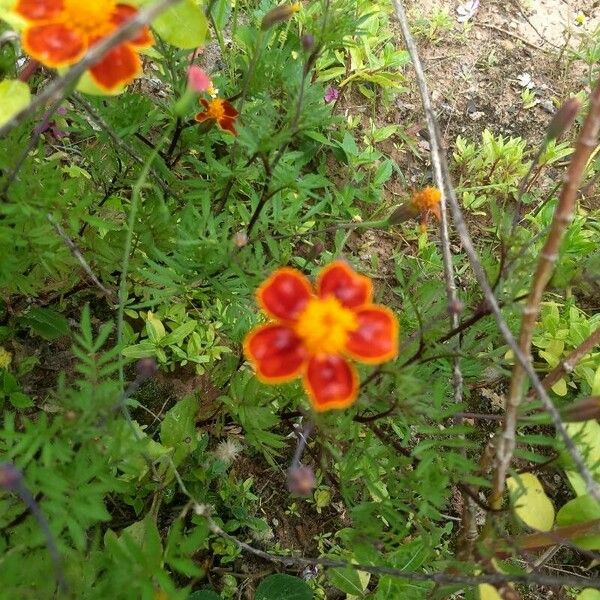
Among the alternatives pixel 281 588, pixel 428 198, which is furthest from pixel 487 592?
pixel 428 198

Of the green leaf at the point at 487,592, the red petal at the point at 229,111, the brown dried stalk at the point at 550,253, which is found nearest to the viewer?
the brown dried stalk at the point at 550,253

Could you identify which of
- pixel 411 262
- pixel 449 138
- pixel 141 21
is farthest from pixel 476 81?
pixel 141 21

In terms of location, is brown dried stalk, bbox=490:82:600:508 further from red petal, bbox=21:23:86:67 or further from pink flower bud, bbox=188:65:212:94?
red petal, bbox=21:23:86:67

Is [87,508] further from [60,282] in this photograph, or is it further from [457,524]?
[457,524]

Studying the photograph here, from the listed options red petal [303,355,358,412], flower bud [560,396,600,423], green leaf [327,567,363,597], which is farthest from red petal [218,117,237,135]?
green leaf [327,567,363,597]

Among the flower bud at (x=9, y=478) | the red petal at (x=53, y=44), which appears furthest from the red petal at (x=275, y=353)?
the red petal at (x=53, y=44)

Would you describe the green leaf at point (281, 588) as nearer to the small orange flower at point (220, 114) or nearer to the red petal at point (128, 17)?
the small orange flower at point (220, 114)

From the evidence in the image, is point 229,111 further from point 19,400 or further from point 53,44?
point 19,400
